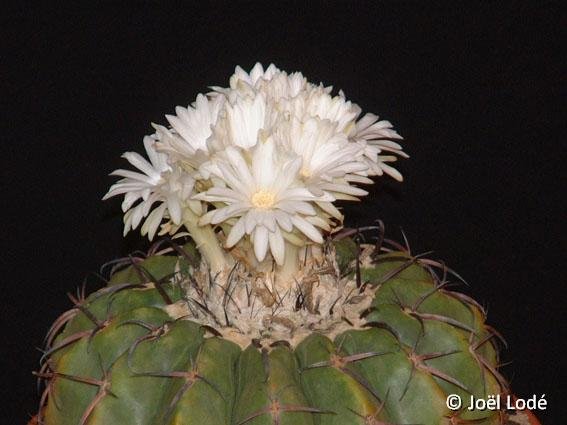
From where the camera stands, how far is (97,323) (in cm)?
167

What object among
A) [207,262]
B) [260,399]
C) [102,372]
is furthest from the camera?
[207,262]

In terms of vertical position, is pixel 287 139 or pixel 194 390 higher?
pixel 287 139

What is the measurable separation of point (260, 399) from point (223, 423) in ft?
0.24

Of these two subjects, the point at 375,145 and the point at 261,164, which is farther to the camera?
the point at 375,145

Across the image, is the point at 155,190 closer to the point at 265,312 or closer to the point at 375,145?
the point at 265,312

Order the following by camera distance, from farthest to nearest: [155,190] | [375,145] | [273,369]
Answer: [375,145] < [155,190] < [273,369]

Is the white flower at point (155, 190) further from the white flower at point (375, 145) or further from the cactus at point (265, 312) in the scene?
the white flower at point (375, 145)

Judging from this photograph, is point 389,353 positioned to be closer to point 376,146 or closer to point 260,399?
point 260,399

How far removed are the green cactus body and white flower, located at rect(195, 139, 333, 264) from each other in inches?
7.2

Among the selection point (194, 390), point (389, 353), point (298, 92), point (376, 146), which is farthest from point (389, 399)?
point (298, 92)

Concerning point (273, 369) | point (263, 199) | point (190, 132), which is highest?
point (190, 132)

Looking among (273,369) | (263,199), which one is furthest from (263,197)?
(273,369)

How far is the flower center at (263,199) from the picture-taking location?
1.51 meters

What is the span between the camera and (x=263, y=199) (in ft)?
4.97
